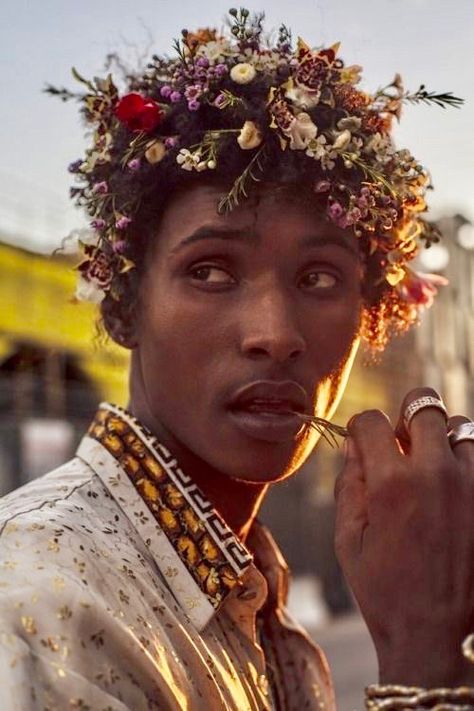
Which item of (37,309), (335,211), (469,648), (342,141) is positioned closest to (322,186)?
(335,211)

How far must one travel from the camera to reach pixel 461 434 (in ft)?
7.46

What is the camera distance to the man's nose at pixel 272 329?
8.97 feet

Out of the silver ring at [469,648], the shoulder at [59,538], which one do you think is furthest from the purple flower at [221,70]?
the silver ring at [469,648]

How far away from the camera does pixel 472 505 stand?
215cm

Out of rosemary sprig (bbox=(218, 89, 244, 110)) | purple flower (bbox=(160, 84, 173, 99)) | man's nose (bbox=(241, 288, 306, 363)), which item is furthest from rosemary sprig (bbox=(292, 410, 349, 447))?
purple flower (bbox=(160, 84, 173, 99))

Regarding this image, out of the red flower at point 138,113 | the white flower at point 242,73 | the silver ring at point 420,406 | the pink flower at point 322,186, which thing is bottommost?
the silver ring at point 420,406

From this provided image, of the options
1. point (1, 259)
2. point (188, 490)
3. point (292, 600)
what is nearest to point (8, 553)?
point (188, 490)

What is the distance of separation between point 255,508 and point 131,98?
1.13 m

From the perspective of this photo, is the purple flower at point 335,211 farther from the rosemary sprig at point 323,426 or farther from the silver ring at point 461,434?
the silver ring at point 461,434

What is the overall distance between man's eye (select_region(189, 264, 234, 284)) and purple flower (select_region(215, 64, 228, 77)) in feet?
1.78

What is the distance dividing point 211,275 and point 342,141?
1.69 ft

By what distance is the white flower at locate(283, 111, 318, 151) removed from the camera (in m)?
2.97

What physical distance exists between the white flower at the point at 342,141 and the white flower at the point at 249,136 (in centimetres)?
22

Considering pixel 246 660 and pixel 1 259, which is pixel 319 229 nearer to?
pixel 246 660
